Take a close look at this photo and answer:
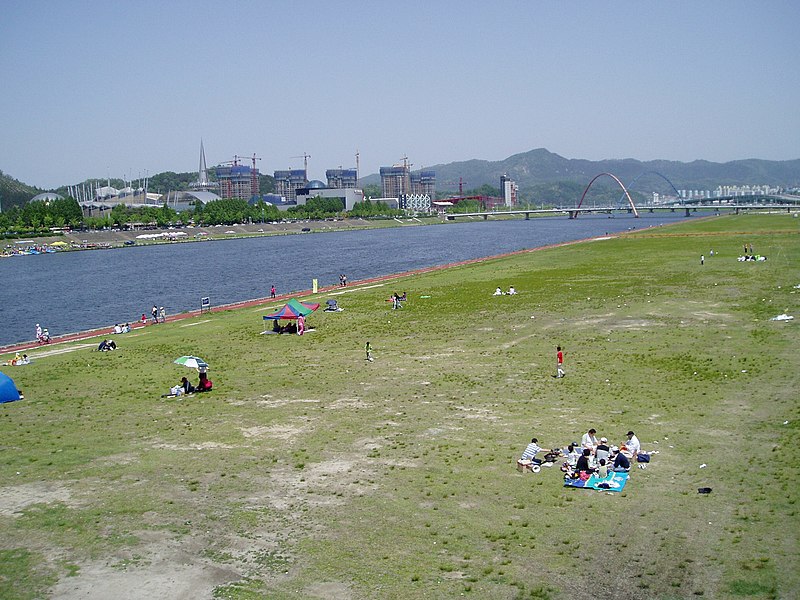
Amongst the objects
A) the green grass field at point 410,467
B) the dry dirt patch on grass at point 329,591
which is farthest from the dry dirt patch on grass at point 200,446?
the dry dirt patch on grass at point 329,591

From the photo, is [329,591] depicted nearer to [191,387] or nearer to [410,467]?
[410,467]

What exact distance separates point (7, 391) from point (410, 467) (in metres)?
19.6

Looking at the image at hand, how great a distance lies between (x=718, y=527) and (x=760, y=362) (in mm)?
17776

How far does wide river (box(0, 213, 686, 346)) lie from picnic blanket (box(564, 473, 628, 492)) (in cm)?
5385

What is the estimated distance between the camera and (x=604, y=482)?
2081cm

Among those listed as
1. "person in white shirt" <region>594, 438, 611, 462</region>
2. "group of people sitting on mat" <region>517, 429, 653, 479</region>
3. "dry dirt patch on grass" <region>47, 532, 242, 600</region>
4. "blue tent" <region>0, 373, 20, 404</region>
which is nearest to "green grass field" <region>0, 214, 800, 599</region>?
"dry dirt patch on grass" <region>47, 532, 242, 600</region>

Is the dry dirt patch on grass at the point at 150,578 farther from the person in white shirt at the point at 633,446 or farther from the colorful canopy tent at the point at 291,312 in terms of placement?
the colorful canopy tent at the point at 291,312

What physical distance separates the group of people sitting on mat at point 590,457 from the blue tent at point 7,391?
22.4m

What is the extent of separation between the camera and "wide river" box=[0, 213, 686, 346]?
77750 mm

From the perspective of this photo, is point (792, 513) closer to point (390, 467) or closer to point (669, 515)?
point (669, 515)

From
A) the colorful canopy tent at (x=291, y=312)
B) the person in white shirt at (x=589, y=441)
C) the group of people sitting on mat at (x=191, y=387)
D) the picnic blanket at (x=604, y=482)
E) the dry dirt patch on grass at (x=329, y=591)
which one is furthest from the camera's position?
the colorful canopy tent at (x=291, y=312)

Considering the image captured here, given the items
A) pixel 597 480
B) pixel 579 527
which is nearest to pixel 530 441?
pixel 597 480

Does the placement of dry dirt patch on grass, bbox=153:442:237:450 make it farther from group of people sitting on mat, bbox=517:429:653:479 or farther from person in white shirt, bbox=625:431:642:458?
person in white shirt, bbox=625:431:642:458

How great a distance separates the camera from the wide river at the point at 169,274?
77.8 meters
